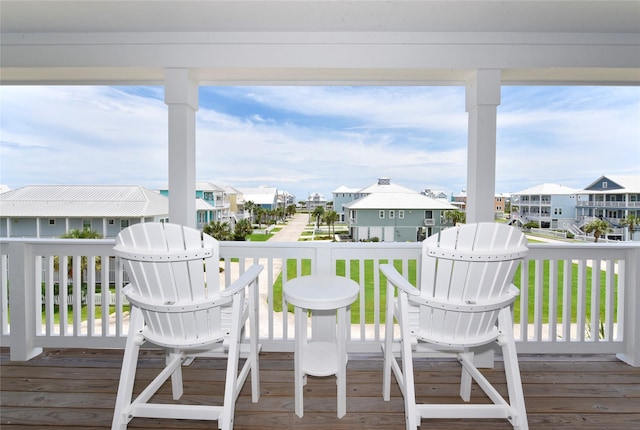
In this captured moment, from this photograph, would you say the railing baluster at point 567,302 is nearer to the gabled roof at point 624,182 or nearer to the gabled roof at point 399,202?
the gabled roof at point 624,182

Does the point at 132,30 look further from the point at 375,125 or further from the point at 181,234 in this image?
the point at 375,125

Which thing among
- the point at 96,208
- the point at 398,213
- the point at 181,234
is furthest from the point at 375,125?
the point at 96,208

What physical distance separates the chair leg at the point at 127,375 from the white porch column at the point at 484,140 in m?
2.45

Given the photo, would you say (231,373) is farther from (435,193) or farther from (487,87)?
(487,87)

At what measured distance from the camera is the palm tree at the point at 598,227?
99.4 inches

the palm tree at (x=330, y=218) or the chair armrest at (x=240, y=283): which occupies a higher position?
the palm tree at (x=330, y=218)

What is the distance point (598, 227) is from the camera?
8.30ft

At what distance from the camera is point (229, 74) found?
2443 millimetres

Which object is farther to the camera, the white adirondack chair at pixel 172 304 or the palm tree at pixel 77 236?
the palm tree at pixel 77 236

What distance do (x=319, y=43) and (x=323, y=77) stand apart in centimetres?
28

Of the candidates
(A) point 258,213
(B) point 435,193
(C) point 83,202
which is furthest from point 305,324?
(C) point 83,202

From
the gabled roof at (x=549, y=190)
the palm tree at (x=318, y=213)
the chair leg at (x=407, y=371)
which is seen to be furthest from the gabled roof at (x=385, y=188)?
the chair leg at (x=407, y=371)

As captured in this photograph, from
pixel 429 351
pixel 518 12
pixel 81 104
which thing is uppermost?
pixel 518 12

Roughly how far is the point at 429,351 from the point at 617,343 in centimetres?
161
